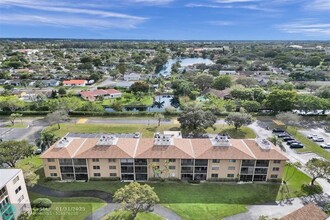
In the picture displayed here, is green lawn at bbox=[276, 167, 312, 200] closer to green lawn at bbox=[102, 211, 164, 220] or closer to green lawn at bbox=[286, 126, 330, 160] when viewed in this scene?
green lawn at bbox=[286, 126, 330, 160]

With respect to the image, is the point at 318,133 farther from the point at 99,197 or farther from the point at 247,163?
the point at 99,197

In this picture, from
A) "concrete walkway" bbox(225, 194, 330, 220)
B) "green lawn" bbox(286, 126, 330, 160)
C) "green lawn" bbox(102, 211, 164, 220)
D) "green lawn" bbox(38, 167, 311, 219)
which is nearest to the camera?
"green lawn" bbox(102, 211, 164, 220)

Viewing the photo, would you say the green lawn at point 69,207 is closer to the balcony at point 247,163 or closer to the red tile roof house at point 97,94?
the balcony at point 247,163

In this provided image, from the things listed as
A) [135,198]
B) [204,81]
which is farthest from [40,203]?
[204,81]

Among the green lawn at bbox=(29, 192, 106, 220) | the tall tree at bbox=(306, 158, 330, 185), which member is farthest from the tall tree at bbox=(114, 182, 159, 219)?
the tall tree at bbox=(306, 158, 330, 185)

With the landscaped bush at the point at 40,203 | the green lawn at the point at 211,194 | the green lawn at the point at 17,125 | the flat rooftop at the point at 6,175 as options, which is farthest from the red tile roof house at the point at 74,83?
the flat rooftop at the point at 6,175

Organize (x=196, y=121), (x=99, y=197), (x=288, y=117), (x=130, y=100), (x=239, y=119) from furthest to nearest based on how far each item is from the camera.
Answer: (x=130, y=100) < (x=288, y=117) < (x=239, y=119) < (x=196, y=121) < (x=99, y=197)
